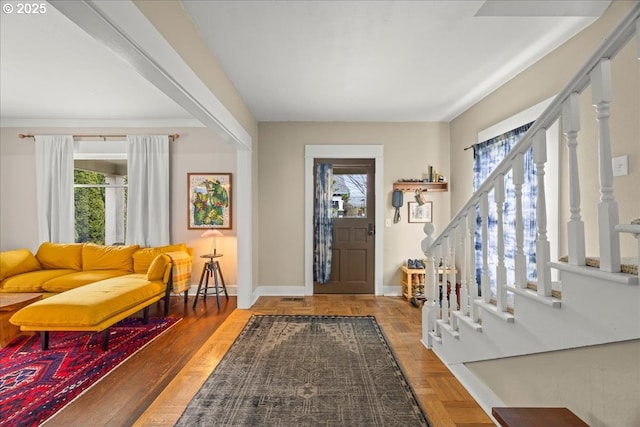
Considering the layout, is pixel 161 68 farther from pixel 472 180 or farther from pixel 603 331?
pixel 472 180

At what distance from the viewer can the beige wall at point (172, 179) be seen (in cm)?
493

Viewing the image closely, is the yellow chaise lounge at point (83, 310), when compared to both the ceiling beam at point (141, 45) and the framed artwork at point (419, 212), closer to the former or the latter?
the ceiling beam at point (141, 45)

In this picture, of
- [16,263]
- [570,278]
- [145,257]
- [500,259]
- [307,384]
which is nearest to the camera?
[570,278]

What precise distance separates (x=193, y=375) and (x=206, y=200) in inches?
116

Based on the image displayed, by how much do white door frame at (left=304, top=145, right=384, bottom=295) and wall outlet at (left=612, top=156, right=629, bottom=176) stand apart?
297 centimetres

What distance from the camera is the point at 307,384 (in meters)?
2.40

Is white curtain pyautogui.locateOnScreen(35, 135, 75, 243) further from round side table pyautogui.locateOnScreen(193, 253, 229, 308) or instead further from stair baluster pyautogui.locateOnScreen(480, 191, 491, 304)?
stair baluster pyautogui.locateOnScreen(480, 191, 491, 304)

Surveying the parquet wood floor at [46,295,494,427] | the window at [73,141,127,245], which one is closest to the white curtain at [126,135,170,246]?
the window at [73,141,127,245]

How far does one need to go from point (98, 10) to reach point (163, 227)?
12.8 ft

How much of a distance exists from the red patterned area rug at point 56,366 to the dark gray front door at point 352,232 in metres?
2.44

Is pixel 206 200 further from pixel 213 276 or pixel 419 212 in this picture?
pixel 419 212

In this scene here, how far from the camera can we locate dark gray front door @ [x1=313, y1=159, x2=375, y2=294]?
5035mm

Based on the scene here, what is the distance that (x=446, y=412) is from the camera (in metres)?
2.05

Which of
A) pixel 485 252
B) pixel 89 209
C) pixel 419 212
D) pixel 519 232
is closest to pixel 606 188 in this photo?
pixel 519 232
